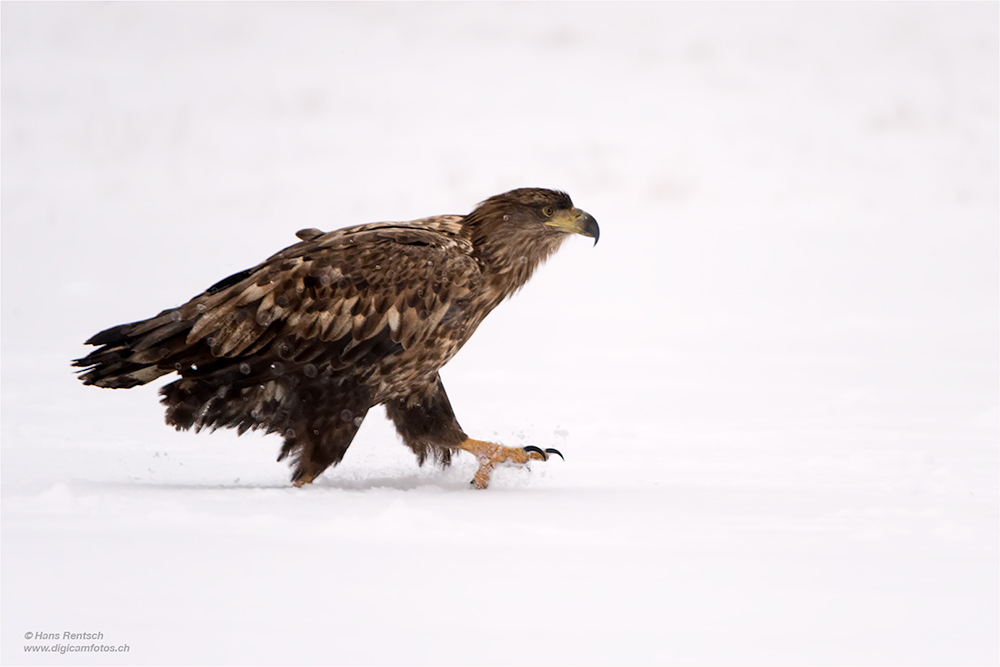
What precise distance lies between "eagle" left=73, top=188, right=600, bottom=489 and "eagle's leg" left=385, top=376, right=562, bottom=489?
0.46 m

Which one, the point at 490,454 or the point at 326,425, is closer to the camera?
the point at 326,425

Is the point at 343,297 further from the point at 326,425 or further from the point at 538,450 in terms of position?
the point at 538,450

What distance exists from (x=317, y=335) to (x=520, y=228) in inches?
57.4

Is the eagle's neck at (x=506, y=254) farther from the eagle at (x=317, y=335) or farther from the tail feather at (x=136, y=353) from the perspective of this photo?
the tail feather at (x=136, y=353)

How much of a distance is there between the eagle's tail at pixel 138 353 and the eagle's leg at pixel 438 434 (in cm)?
149

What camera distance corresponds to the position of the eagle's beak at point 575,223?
7566mm

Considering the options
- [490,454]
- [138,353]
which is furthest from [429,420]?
[138,353]

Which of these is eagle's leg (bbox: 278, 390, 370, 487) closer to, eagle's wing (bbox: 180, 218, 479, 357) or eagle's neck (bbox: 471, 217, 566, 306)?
eagle's wing (bbox: 180, 218, 479, 357)

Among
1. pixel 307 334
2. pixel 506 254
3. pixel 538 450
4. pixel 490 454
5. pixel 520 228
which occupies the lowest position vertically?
pixel 490 454

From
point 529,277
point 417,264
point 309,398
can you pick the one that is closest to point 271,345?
point 309,398

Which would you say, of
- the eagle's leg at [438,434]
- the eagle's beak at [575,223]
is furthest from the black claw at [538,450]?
the eagle's beak at [575,223]

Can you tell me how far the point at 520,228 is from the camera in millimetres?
7488

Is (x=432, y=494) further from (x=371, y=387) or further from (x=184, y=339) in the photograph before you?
(x=184, y=339)

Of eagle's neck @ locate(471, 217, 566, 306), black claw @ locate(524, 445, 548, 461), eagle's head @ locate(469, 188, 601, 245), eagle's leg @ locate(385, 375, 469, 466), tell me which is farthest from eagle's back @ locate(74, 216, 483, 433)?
black claw @ locate(524, 445, 548, 461)
